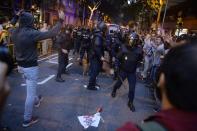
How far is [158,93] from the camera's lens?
167 centimetres

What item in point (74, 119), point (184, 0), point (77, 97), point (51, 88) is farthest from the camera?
point (184, 0)

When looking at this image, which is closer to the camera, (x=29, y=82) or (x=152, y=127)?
(x=152, y=127)

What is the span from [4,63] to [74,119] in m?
5.18

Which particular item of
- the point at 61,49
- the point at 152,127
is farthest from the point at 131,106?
the point at 152,127

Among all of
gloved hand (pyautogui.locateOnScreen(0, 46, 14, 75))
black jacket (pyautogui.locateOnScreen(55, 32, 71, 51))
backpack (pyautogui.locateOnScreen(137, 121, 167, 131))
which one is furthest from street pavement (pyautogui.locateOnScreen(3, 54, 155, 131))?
backpack (pyautogui.locateOnScreen(137, 121, 167, 131))

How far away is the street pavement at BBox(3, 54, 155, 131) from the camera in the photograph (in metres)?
6.81

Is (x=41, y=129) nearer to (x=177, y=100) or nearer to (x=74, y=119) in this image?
(x=74, y=119)

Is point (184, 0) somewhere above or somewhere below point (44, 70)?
above

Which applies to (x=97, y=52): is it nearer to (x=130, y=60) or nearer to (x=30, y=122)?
(x=130, y=60)

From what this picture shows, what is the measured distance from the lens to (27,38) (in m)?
6.03

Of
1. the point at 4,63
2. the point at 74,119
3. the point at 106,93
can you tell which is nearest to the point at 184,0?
the point at 106,93

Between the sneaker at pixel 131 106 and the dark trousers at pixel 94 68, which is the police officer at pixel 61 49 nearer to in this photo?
the dark trousers at pixel 94 68

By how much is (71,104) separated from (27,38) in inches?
110

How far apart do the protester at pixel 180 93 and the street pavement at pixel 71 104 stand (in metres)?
5.10
